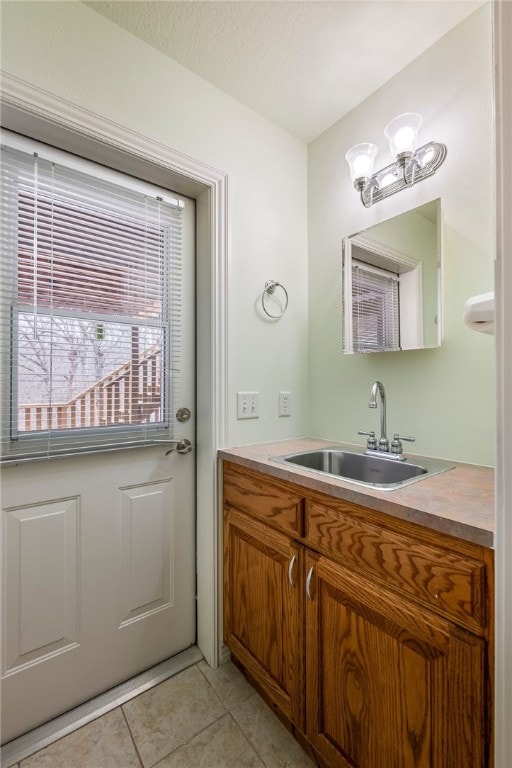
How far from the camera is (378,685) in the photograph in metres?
0.88

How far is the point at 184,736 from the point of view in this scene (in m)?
1.18

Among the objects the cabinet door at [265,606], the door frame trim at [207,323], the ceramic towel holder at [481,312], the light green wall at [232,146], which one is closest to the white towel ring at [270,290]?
the light green wall at [232,146]

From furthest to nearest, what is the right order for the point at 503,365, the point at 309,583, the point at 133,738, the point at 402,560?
the point at 133,738
the point at 309,583
the point at 402,560
the point at 503,365

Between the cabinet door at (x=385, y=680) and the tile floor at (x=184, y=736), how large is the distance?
0.24 metres

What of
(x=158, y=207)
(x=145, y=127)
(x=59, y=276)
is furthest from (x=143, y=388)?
(x=145, y=127)

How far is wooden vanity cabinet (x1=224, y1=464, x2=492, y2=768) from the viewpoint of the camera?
0.72 meters

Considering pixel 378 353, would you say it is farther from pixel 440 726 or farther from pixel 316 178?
pixel 440 726

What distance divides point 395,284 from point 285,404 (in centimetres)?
75

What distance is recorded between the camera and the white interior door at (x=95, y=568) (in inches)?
46.4

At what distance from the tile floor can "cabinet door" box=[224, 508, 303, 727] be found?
0.36ft

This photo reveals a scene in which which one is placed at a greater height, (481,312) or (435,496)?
(481,312)

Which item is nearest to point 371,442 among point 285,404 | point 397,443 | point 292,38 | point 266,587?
point 397,443

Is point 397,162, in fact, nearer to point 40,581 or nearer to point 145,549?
point 145,549

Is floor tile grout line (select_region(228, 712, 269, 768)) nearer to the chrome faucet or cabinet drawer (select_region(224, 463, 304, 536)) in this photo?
cabinet drawer (select_region(224, 463, 304, 536))
